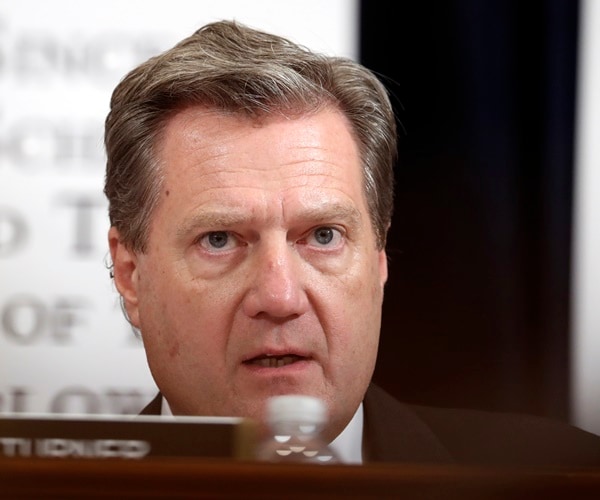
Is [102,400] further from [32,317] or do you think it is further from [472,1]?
[472,1]

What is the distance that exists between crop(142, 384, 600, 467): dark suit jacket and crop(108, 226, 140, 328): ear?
0.20m

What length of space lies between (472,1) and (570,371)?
3.20ft

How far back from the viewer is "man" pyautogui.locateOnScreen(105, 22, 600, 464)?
82.7 inches

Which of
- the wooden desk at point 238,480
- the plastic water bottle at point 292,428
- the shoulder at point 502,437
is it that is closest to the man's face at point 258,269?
the shoulder at point 502,437

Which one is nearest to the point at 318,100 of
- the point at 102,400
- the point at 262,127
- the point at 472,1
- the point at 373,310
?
the point at 262,127

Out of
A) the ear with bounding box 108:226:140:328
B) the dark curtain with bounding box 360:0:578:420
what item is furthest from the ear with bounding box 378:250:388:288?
the ear with bounding box 108:226:140:328

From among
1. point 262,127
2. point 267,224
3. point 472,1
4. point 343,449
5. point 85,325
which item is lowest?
point 343,449

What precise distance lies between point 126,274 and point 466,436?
2.84ft

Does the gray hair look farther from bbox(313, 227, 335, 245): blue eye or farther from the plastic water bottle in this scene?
the plastic water bottle

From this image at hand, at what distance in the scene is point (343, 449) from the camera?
2.25 m

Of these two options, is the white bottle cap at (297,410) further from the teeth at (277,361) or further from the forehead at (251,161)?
the forehead at (251,161)

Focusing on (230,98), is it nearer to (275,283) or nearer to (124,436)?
(275,283)

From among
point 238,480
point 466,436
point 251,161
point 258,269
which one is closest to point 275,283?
point 258,269

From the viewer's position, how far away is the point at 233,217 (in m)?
2.12
